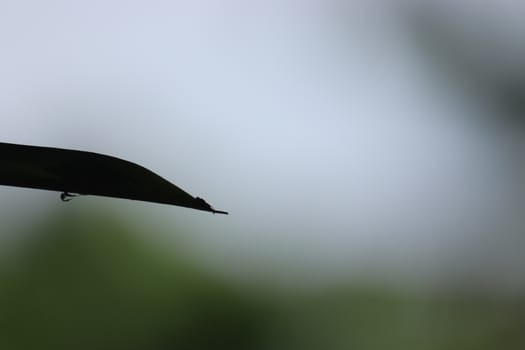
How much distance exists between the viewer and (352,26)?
645 mm

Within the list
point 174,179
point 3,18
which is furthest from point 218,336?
point 3,18

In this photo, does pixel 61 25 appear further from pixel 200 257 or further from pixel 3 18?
pixel 200 257

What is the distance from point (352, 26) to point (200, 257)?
0.29m

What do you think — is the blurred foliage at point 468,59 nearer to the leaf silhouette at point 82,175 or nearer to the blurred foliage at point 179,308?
the blurred foliage at point 179,308

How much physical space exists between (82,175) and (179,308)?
0.39 meters

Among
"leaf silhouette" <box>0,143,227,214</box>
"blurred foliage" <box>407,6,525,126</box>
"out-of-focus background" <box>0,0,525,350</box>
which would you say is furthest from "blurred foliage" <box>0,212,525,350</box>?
"leaf silhouette" <box>0,143,227,214</box>

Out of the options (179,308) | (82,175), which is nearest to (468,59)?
(179,308)

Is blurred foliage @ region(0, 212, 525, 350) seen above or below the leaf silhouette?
below

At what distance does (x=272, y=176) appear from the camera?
2.07 ft

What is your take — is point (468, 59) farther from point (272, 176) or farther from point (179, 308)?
point (179, 308)

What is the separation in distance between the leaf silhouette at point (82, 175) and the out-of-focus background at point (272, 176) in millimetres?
356

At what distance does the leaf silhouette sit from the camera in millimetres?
259

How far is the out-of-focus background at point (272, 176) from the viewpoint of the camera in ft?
2.04

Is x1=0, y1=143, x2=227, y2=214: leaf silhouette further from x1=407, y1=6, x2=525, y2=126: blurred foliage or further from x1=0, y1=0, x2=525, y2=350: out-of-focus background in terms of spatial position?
x1=407, y1=6, x2=525, y2=126: blurred foliage
